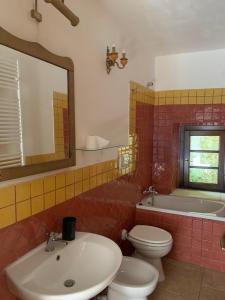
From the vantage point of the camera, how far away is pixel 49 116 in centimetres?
147

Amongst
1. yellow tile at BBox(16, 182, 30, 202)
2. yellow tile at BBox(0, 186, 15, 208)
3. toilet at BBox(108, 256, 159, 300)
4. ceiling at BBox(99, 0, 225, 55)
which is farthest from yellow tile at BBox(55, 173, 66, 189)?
ceiling at BBox(99, 0, 225, 55)

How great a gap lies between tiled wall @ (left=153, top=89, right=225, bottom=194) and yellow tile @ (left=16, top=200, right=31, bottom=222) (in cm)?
238

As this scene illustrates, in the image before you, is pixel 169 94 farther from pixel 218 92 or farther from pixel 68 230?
pixel 68 230

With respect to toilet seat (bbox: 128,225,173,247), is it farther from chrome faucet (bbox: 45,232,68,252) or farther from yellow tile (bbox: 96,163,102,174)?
chrome faucet (bbox: 45,232,68,252)

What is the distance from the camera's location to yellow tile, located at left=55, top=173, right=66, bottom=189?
1.54 m

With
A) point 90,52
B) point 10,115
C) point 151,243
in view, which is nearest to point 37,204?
point 10,115

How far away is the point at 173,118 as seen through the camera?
130 inches

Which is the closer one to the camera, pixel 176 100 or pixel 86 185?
pixel 86 185

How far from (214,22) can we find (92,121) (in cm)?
150

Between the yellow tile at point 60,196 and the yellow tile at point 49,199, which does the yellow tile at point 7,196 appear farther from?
the yellow tile at point 60,196

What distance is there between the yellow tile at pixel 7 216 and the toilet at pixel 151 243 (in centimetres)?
144

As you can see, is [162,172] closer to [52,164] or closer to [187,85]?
[187,85]

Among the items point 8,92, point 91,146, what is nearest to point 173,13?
point 91,146

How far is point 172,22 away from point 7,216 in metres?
2.16
